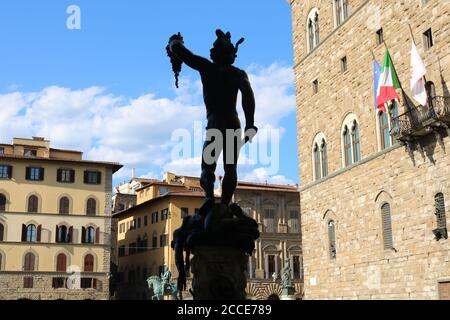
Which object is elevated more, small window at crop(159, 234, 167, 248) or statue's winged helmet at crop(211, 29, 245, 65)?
small window at crop(159, 234, 167, 248)

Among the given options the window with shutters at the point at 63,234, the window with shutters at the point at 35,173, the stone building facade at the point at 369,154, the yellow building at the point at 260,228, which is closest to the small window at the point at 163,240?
the yellow building at the point at 260,228

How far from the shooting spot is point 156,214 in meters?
53.4

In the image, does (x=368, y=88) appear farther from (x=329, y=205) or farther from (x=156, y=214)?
(x=156, y=214)

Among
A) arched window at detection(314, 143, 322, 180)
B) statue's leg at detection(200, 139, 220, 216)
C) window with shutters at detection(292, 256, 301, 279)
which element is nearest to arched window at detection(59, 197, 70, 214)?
window with shutters at detection(292, 256, 301, 279)

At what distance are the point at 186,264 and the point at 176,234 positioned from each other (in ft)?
1.24

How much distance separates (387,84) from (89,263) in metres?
31.9

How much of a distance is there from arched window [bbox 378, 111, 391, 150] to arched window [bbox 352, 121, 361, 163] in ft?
5.15

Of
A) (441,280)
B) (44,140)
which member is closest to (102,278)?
(44,140)

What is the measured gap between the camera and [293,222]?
52.0 meters

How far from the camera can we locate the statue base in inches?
258

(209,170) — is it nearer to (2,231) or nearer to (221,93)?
(221,93)

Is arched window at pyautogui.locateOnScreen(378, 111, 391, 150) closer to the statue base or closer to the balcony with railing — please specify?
the balcony with railing

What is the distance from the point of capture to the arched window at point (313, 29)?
27.9 meters

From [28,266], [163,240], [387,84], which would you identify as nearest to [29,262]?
[28,266]
